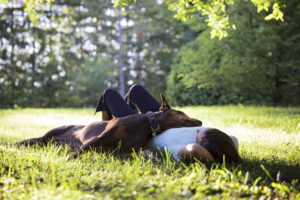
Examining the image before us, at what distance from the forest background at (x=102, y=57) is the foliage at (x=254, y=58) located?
0.18 feet

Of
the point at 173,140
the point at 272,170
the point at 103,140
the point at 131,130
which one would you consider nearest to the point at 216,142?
the point at 173,140

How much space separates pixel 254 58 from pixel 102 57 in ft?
46.3

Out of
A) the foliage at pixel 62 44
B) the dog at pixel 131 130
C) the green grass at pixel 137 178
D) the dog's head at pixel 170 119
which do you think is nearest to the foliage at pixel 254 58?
the dog's head at pixel 170 119

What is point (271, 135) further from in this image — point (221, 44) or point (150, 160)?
point (221, 44)

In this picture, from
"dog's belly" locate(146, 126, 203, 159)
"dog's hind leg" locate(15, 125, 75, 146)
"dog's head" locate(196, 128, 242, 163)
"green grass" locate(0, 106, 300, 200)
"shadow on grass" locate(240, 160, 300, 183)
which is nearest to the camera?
"green grass" locate(0, 106, 300, 200)

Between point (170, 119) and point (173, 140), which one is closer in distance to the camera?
point (173, 140)

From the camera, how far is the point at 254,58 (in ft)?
29.7

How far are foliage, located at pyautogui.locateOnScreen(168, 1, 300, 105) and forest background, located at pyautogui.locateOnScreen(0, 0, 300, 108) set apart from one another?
55 mm

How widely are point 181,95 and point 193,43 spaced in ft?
7.95

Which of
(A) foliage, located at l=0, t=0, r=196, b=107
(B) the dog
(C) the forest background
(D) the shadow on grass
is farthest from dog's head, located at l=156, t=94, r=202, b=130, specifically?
(A) foliage, located at l=0, t=0, r=196, b=107

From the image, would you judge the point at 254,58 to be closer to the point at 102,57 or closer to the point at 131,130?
the point at 131,130

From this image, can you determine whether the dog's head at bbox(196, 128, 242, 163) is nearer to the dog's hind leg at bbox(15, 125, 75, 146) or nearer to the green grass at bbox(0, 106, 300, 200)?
the green grass at bbox(0, 106, 300, 200)

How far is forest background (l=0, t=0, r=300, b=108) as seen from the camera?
10594 millimetres

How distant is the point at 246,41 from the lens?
9094 millimetres
